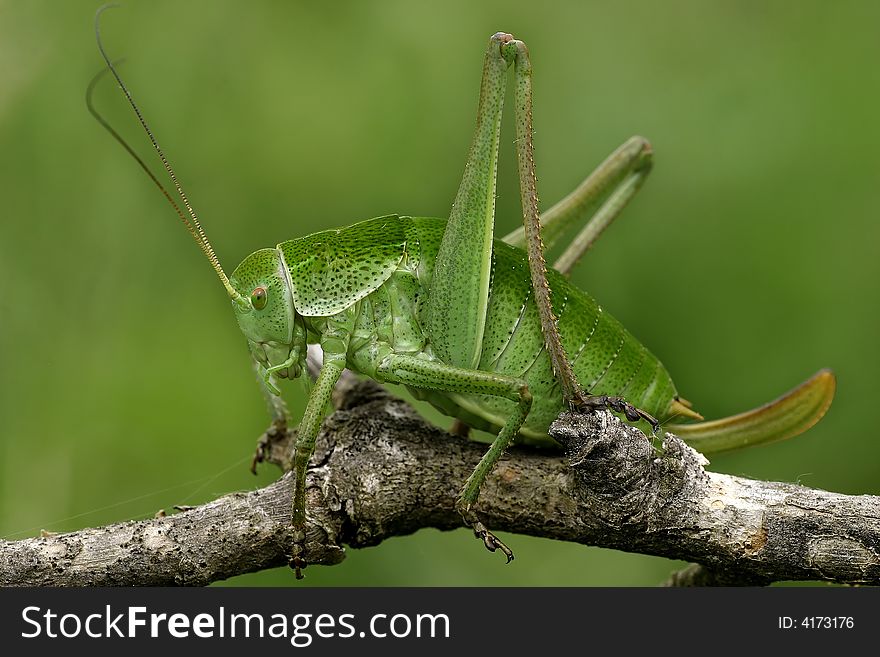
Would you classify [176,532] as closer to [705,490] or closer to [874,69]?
[705,490]

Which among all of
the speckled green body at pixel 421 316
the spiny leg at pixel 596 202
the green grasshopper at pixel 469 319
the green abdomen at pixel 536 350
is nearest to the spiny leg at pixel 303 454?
the green grasshopper at pixel 469 319

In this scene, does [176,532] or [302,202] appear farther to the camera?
[302,202]

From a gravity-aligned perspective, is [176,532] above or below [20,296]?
below

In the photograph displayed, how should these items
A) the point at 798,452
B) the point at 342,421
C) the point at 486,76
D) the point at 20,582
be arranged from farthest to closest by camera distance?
the point at 798,452 → the point at 342,421 → the point at 486,76 → the point at 20,582

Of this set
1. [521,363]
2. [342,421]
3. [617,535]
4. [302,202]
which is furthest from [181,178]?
[617,535]

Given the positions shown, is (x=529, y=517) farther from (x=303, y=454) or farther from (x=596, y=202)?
(x=596, y=202)

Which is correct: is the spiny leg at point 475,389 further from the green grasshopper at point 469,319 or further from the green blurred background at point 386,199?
the green blurred background at point 386,199

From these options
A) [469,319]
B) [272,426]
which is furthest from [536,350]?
[272,426]

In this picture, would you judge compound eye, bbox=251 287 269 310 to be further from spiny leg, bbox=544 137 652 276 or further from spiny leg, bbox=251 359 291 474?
spiny leg, bbox=544 137 652 276
